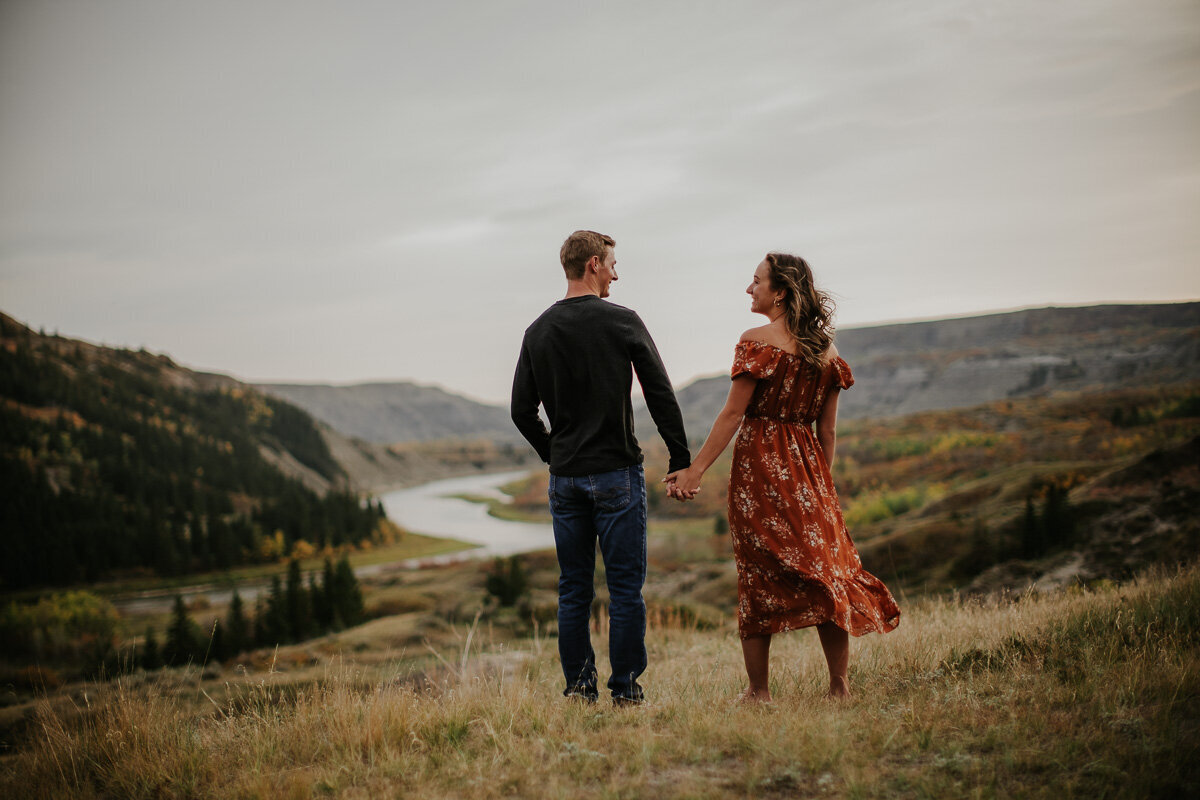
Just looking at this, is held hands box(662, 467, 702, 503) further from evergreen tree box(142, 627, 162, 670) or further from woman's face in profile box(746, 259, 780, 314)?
evergreen tree box(142, 627, 162, 670)

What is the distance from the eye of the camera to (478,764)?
3643mm

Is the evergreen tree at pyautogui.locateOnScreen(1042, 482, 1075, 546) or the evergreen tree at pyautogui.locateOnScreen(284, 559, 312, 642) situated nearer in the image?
the evergreen tree at pyautogui.locateOnScreen(1042, 482, 1075, 546)

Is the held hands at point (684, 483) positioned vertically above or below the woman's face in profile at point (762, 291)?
below

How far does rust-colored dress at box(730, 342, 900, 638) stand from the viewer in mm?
4309

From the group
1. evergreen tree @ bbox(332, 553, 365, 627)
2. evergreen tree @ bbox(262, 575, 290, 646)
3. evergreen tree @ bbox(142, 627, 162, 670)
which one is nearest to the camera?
evergreen tree @ bbox(142, 627, 162, 670)

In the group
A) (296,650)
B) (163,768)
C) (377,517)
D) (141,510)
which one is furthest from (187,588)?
(163,768)

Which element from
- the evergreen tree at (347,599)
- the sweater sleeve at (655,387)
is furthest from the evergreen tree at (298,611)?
the sweater sleeve at (655,387)

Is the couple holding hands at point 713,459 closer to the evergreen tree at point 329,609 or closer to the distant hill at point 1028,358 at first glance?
the evergreen tree at point 329,609

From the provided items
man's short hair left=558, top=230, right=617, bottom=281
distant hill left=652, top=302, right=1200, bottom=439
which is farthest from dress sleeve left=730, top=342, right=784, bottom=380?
distant hill left=652, top=302, right=1200, bottom=439

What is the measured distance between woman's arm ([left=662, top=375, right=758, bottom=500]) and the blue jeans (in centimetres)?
24

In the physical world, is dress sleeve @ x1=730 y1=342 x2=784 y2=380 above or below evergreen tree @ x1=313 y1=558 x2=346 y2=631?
above

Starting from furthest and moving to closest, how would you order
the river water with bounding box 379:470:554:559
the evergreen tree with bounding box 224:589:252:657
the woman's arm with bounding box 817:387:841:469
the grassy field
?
the river water with bounding box 379:470:554:559 < the evergreen tree with bounding box 224:589:252:657 < the woman's arm with bounding box 817:387:841:469 < the grassy field

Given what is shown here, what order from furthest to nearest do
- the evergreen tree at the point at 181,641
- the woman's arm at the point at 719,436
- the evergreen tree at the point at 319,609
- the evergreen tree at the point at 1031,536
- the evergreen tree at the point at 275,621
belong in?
the evergreen tree at the point at 319,609 < the evergreen tree at the point at 275,621 < the evergreen tree at the point at 181,641 < the evergreen tree at the point at 1031,536 < the woman's arm at the point at 719,436

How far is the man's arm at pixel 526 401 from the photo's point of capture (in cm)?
459
